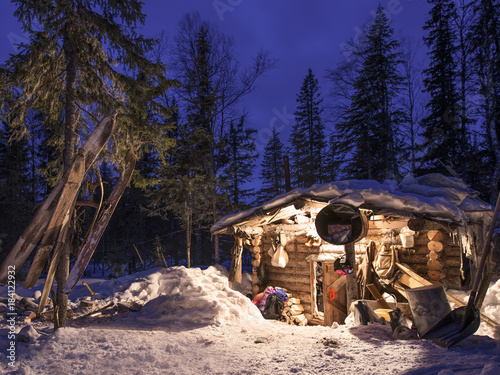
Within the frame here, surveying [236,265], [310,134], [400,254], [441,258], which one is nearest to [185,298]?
[236,265]

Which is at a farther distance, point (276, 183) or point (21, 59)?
point (276, 183)

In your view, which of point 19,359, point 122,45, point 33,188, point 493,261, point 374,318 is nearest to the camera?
point 19,359

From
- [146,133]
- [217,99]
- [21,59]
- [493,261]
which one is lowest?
[493,261]

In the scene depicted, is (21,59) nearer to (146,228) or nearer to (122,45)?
(122,45)

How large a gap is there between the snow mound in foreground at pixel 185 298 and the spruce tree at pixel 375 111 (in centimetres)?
1398

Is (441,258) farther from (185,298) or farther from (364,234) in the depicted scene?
(185,298)

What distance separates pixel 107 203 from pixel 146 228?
22683mm

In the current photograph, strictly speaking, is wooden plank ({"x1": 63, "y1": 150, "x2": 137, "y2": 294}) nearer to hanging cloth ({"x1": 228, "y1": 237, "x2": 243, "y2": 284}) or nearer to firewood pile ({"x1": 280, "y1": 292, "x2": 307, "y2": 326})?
hanging cloth ({"x1": 228, "y1": 237, "x2": 243, "y2": 284})

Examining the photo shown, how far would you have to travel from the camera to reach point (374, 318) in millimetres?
6645

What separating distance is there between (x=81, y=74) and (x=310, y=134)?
75.8 ft

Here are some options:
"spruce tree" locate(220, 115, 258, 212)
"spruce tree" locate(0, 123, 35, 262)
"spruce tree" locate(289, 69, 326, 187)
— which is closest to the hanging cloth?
"spruce tree" locate(220, 115, 258, 212)

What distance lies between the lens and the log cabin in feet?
22.0

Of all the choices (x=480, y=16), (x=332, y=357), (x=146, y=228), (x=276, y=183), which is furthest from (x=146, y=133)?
(x=276, y=183)

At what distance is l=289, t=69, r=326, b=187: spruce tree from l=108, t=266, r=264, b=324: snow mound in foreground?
1777 centimetres
